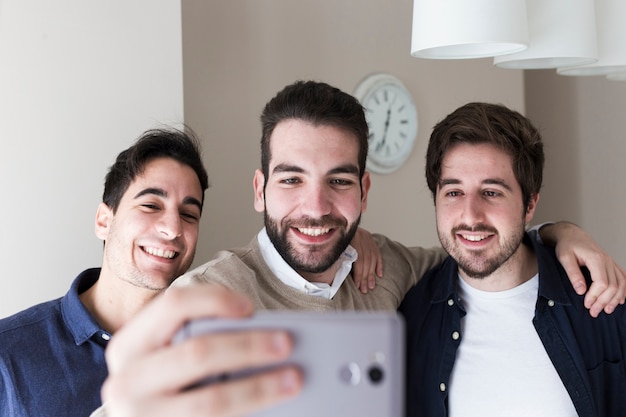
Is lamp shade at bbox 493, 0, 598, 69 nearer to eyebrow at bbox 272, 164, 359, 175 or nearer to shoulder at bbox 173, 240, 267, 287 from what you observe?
eyebrow at bbox 272, 164, 359, 175

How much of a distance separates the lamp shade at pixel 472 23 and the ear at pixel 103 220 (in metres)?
1.16

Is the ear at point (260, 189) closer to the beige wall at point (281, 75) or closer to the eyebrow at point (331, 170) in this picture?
the eyebrow at point (331, 170)

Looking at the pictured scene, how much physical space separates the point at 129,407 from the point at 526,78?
5075 millimetres

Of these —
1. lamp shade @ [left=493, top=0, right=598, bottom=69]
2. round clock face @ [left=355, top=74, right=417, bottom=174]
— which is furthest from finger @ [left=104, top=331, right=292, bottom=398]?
round clock face @ [left=355, top=74, right=417, bottom=174]

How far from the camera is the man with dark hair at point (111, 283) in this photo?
1.94 m

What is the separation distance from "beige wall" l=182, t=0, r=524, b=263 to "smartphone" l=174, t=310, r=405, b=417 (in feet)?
8.34

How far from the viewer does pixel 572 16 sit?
1.56 meters

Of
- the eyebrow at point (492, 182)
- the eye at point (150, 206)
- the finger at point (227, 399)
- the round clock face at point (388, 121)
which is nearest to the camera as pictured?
the finger at point (227, 399)

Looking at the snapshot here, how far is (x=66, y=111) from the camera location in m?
2.39

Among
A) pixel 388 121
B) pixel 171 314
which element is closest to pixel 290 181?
pixel 171 314

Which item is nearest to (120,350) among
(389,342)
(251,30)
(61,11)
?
(389,342)

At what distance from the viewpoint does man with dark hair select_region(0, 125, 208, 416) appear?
6.37 ft

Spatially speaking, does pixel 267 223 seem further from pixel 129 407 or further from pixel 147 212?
pixel 129 407

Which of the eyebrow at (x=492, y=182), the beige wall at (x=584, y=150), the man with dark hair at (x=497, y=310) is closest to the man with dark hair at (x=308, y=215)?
the man with dark hair at (x=497, y=310)
